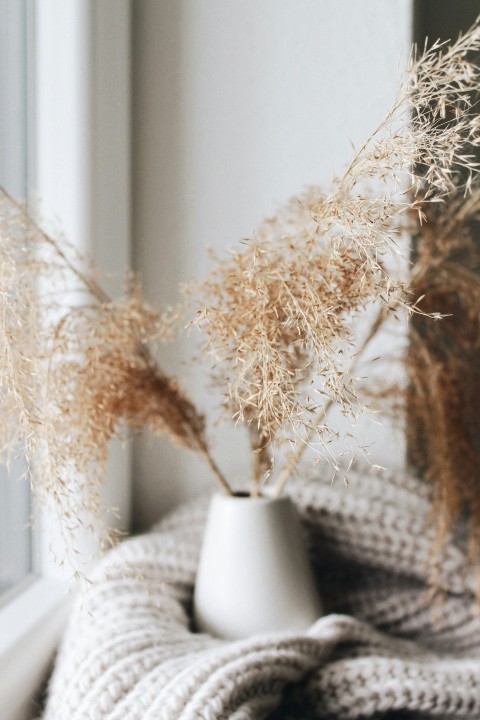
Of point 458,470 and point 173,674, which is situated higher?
point 458,470

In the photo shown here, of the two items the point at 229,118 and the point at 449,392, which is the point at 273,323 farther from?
the point at 229,118

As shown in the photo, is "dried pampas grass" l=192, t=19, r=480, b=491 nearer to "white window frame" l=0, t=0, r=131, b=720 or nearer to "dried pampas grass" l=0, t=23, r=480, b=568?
"dried pampas grass" l=0, t=23, r=480, b=568

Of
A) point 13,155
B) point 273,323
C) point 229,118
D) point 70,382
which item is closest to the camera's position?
point 273,323

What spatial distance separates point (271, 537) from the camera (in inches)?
27.6

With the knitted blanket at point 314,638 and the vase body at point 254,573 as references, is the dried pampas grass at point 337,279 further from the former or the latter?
the vase body at point 254,573

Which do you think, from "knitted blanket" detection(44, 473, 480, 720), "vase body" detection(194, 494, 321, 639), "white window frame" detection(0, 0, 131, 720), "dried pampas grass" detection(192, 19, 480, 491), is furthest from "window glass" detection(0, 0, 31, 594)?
"dried pampas grass" detection(192, 19, 480, 491)

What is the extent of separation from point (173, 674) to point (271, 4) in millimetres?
768

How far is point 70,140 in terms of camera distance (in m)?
0.80

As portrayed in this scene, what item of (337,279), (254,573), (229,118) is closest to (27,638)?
(254,573)

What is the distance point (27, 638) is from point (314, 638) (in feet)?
0.89

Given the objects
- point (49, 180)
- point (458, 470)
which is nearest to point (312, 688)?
point (458, 470)

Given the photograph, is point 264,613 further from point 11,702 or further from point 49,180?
point 49,180

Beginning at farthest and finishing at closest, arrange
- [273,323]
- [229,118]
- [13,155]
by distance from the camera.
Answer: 1. [229,118]
2. [13,155]
3. [273,323]

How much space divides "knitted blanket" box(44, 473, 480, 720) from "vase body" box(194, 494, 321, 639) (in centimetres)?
3
